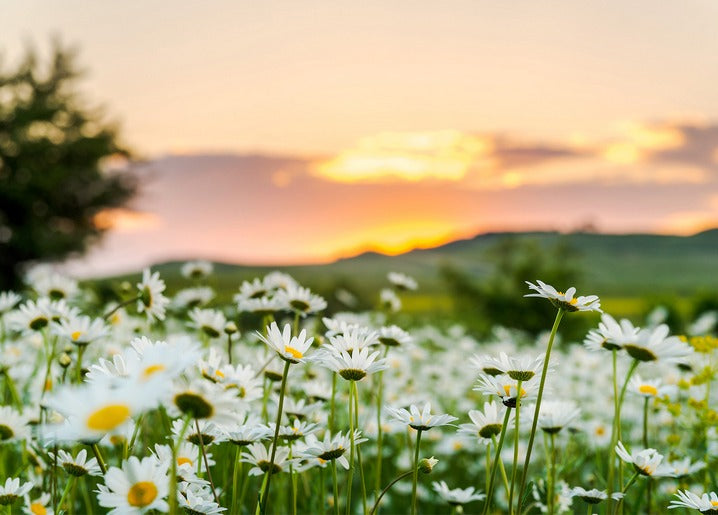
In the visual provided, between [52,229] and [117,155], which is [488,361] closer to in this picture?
[52,229]

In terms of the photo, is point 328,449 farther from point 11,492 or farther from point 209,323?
point 209,323

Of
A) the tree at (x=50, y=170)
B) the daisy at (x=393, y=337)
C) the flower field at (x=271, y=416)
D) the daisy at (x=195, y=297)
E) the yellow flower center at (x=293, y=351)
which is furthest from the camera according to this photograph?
the tree at (x=50, y=170)

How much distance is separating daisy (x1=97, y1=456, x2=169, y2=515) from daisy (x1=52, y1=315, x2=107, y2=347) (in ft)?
2.73

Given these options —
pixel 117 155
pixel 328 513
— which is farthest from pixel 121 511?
pixel 117 155

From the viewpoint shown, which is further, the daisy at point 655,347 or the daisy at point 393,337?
the daisy at point 393,337

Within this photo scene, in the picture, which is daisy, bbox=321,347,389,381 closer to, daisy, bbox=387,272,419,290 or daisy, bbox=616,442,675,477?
daisy, bbox=616,442,675,477

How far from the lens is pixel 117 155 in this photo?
32.8 m

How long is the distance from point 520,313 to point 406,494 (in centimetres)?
1166

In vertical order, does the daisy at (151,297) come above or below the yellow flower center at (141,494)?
above

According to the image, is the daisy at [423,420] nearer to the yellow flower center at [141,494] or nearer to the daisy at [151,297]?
the yellow flower center at [141,494]

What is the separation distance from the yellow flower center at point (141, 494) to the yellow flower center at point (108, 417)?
0.47 metres

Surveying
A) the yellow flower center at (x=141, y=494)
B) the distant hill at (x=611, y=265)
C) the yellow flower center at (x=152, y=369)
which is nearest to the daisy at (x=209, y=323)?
the yellow flower center at (x=141, y=494)

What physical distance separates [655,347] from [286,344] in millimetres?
980

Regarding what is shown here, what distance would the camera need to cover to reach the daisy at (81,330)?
87.4 inches
